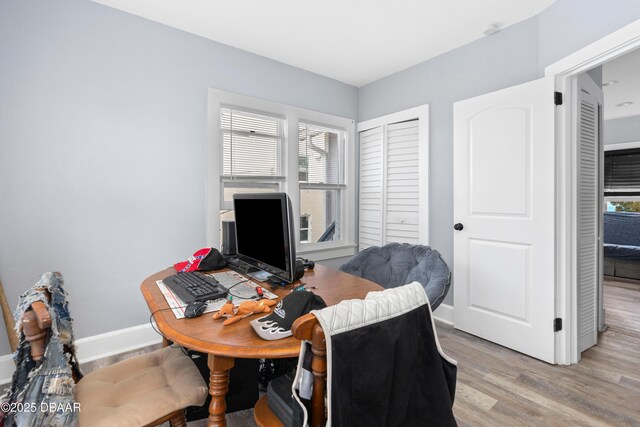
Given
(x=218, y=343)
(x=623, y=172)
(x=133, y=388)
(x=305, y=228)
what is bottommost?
(x=133, y=388)

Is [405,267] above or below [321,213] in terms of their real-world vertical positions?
below

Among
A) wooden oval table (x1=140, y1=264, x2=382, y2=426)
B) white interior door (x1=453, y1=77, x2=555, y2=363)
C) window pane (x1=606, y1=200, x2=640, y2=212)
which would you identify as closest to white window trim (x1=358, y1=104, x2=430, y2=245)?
white interior door (x1=453, y1=77, x2=555, y2=363)

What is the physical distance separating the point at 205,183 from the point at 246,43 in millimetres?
1334

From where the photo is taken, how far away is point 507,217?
8.11 feet

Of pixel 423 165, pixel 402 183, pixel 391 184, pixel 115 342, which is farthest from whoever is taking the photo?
pixel 391 184

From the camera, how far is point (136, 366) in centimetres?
135

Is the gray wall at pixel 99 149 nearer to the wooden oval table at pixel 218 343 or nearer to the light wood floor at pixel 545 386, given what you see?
the wooden oval table at pixel 218 343

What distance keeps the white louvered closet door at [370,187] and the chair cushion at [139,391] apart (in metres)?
2.66

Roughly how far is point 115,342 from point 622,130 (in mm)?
7728

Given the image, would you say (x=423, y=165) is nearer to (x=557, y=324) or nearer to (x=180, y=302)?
(x=557, y=324)

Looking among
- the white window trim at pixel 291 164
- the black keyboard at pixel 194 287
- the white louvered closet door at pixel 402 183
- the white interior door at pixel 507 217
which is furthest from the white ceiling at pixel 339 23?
the black keyboard at pixel 194 287

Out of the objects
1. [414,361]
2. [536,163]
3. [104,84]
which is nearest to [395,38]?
[536,163]

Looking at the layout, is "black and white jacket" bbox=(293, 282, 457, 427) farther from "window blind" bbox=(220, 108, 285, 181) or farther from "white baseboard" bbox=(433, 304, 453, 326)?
"window blind" bbox=(220, 108, 285, 181)

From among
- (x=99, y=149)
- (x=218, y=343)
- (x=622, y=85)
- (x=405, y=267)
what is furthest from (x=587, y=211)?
(x=99, y=149)
